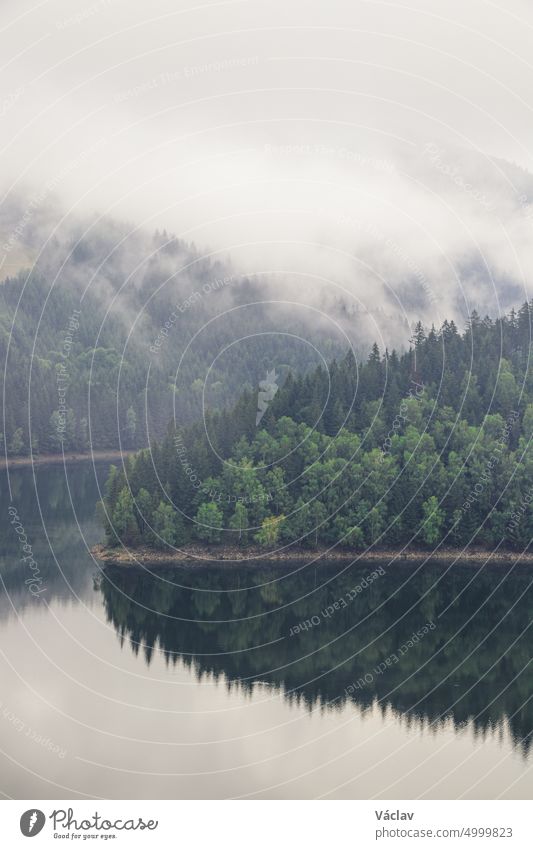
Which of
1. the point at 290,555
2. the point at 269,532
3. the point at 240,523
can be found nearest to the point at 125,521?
the point at 240,523

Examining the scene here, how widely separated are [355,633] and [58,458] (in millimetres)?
90729

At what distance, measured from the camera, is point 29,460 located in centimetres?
14362

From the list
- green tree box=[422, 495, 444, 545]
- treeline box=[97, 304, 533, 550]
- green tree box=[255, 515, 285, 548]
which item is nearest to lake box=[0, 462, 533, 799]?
green tree box=[422, 495, 444, 545]

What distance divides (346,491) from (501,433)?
51.0ft

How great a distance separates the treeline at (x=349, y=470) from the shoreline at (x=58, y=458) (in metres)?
51.3

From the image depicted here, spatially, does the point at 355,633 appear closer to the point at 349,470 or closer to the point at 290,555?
the point at 290,555

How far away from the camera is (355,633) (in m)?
65.2

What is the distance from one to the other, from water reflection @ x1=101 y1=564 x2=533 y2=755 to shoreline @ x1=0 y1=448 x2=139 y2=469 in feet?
213

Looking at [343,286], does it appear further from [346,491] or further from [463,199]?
[346,491]

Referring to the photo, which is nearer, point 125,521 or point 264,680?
point 264,680

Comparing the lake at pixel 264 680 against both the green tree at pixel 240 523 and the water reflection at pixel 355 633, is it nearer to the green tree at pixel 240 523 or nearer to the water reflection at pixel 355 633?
the water reflection at pixel 355 633

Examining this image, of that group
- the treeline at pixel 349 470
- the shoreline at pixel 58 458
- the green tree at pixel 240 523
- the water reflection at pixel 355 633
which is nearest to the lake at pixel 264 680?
the water reflection at pixel 355 633

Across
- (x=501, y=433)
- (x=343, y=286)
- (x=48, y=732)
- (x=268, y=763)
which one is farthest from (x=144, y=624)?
(x=343, y=286)

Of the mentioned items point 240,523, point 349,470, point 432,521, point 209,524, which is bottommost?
point 209,524
